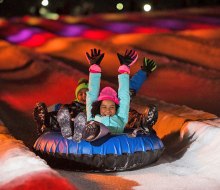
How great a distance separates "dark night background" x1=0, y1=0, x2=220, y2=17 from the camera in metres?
23.3

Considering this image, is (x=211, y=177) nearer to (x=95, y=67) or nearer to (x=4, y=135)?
(x=95, y=67)

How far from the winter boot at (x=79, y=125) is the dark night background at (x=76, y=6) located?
18202 millimetres

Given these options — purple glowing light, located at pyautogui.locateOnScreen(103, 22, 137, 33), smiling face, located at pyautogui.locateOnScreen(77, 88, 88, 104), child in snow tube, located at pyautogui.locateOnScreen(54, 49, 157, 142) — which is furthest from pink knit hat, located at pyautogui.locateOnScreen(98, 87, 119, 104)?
purple glowing light, located at pyautogui.locateOnScreen(103, 22, 137, 33)

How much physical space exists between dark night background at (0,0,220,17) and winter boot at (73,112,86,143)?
59.7 feet

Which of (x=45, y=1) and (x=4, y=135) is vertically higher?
(x=45, y=1)

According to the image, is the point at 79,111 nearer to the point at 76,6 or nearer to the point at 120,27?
the point at 120,27

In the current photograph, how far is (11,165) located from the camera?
4188 mm

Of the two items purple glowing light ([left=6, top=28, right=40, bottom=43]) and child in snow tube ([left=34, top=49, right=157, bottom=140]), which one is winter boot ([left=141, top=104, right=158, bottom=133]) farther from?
purple glowing light ([left=6, top=28, right=40, bottom=43])

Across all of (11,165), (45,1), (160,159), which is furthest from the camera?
(45,1)

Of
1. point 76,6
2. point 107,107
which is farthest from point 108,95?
point 76,6

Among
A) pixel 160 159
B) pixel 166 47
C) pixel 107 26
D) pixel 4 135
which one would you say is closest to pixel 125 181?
pixel 160 159

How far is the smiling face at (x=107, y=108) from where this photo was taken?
5.80m

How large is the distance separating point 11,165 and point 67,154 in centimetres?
124

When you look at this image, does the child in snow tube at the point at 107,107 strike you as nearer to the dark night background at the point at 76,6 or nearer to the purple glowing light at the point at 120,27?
the purple glowing light at the point at 120,27
